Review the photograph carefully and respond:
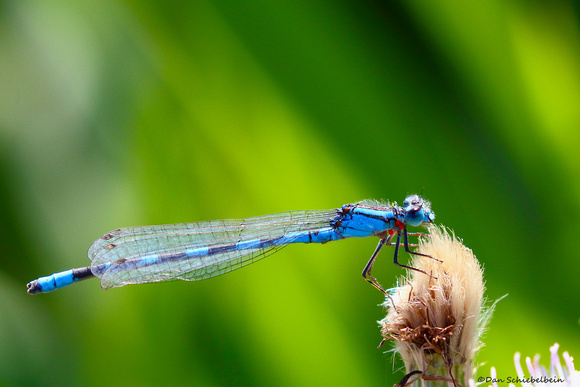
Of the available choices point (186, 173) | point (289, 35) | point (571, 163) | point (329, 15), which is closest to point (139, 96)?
point (186, 173)

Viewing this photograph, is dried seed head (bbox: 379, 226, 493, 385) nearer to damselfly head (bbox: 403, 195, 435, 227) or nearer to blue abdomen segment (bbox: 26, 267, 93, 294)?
damselfly head (bbox: 403, 195, 435, 227)

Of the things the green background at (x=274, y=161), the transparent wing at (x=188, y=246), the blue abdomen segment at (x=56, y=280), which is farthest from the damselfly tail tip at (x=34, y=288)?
the green background at (x=274, y=161)

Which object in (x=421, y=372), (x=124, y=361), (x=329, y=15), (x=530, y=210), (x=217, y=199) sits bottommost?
(x=421, y=372)

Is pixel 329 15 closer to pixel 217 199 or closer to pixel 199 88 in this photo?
pixel 199 88

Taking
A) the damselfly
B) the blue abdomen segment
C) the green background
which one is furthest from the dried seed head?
the blue abdomen segment

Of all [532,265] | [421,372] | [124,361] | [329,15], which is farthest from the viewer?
[329,15]

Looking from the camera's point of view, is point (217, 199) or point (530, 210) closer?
point (217, 199)
